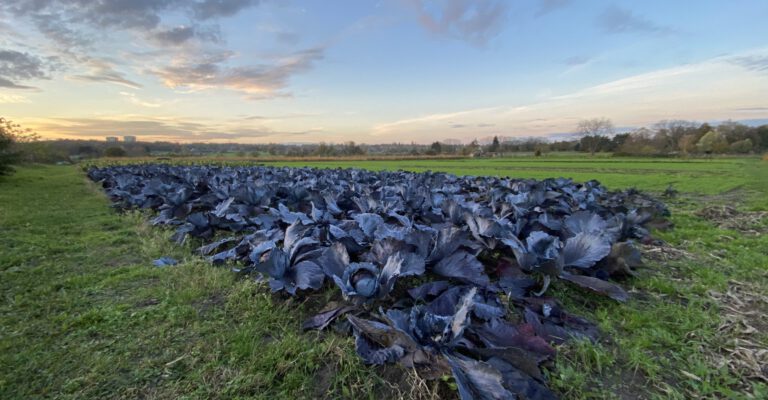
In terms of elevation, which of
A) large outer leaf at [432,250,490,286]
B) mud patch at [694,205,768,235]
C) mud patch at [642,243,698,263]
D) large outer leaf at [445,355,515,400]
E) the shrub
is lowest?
mud patch at [694,205,768,235]

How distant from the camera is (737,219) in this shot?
618cm

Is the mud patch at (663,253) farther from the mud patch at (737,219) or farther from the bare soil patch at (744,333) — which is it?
the mud patch at (737,219)

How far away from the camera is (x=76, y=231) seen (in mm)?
5570

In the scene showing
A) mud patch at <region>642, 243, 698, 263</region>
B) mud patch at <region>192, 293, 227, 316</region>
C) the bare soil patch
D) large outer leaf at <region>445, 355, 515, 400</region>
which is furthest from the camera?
mud patch at <region>642, 243, 698, 263</region>

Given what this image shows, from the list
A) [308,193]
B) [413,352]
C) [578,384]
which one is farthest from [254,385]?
[308,193]

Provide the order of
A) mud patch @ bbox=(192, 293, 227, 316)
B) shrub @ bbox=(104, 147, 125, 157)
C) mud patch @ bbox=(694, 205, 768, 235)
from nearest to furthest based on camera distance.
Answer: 1. mud patch @ bbox=(192, 293, 227, 316)
2. mud patch @ bbox=(694, 205, 768, 235)
3. shrub @ bbox=(104, 147, 125, 157)

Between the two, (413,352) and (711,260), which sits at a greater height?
(413,352)

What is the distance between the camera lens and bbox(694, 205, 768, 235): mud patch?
5426 millimetres

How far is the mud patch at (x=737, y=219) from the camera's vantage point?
5426 millimetres

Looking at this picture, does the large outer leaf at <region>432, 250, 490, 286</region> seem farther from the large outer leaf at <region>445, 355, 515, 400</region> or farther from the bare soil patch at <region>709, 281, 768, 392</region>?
the bare soil patch at <region>709, 281, 768, 392</region>

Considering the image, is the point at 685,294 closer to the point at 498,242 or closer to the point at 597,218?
the point at 597,218

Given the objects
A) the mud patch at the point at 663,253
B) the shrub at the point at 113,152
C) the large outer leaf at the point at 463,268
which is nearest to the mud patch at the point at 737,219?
the mud patch at the point at 663,253

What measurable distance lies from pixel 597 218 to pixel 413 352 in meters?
2.43

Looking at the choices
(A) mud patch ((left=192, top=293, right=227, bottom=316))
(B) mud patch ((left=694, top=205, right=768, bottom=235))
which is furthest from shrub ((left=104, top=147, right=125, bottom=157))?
(B) mud patch ((left=694, top=205, right=768, bottom=235))
